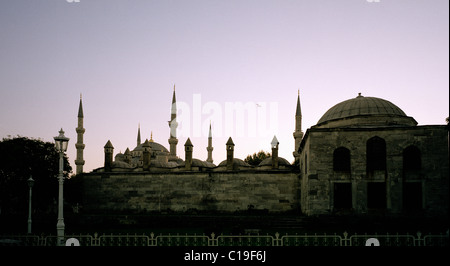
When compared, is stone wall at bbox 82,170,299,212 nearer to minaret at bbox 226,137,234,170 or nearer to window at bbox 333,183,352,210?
minaret at bbox 226,137,234,170

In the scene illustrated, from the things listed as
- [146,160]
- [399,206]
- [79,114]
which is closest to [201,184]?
[146,160]

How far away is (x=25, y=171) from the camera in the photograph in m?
30.8

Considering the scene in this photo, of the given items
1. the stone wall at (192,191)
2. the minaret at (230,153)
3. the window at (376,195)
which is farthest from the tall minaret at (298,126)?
the window at (376,195)

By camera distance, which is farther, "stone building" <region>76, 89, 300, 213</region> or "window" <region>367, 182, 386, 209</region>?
"stone building" <region>76, 89, 300, 213</region>

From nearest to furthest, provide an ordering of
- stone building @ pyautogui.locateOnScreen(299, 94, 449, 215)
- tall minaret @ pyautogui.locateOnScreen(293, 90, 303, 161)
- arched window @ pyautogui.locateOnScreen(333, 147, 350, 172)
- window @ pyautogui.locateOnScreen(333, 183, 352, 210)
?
stone building @ pyautogui.locateOnScreen(299, 94, 449, 215), window @ pyautogui.locateOnScreen(333, 183, 352, 210), arched window @ pyautogui.locateOnScreen(333, 147, 350, 172), tall minaret @ pyautogui.locateOnScreen(293, 90, 303, 161)

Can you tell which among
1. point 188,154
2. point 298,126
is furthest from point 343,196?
point 298,126

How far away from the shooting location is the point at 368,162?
23.3 meters

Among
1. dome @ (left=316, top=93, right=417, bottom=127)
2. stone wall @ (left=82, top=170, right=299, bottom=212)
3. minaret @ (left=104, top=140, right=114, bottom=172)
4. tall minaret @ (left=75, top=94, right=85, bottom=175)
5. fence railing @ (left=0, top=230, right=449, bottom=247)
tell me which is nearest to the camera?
fence railing @ (left=0, top=230, right=449, bottom=247)

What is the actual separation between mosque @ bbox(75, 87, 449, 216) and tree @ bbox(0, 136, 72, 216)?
10.6ft

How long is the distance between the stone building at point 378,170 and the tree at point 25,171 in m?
21.9

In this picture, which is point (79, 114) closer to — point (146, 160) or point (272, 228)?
point (146, 160)

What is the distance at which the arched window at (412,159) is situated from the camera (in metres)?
22.5

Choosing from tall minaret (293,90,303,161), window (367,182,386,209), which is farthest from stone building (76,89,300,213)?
tall minaret (293,90,303,161)

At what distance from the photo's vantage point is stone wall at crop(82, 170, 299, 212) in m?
30.5
